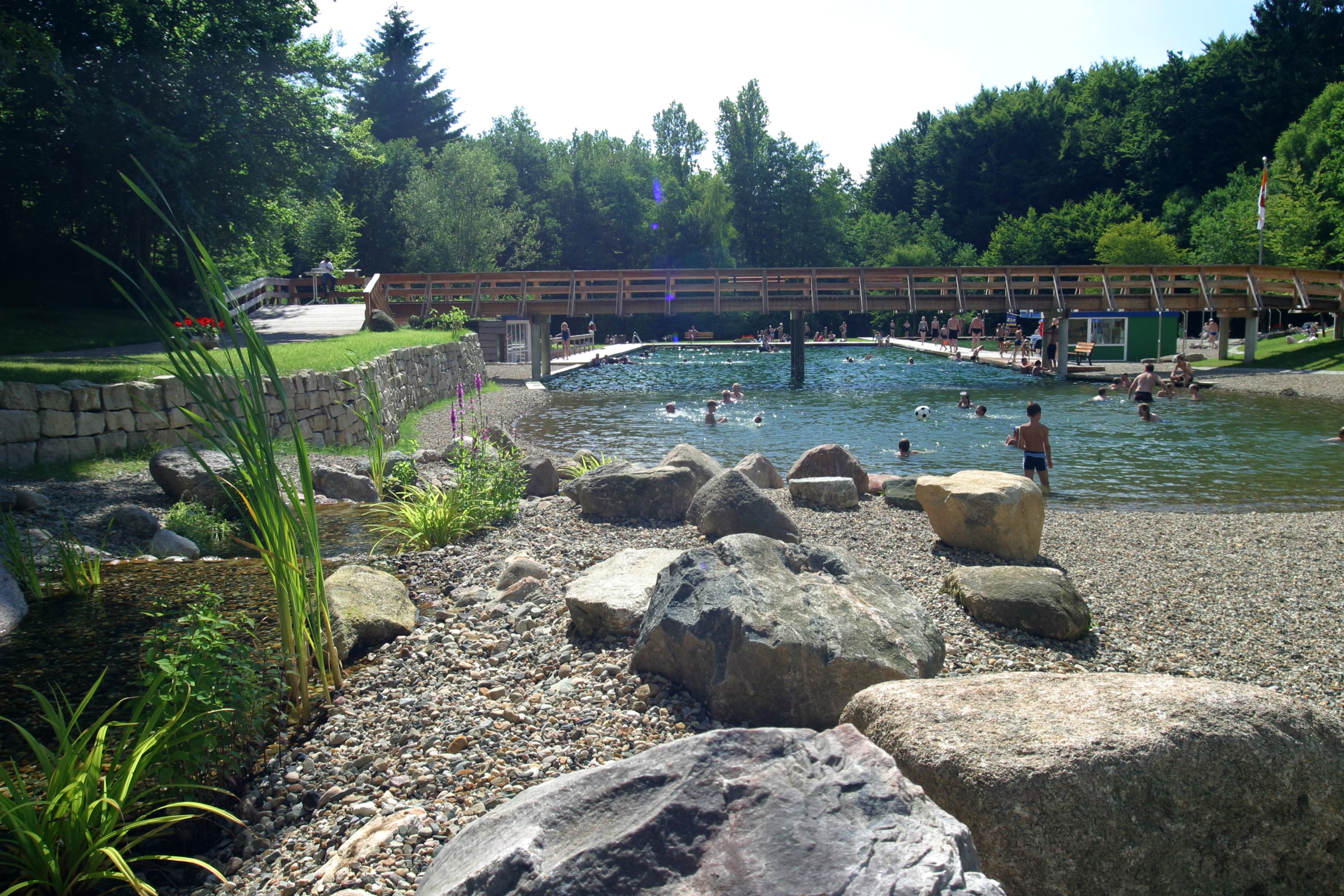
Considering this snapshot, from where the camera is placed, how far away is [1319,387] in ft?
87.6

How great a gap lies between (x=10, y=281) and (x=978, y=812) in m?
25.6

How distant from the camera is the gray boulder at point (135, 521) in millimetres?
7375

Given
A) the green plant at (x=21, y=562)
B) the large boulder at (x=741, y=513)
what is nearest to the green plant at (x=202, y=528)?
the green plant at (x=21, y=562)

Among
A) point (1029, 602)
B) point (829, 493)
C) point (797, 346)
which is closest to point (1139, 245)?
point (797, 346)

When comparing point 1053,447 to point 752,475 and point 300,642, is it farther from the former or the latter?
point 300,642

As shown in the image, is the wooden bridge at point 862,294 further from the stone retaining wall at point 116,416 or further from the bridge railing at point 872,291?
the stone retaining wall at point 116,416

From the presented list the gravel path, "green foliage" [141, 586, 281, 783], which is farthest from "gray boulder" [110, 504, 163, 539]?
"green foliage" [141, 586, 281, 783]

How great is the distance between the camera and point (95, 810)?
116 inches

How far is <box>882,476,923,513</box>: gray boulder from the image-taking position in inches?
411

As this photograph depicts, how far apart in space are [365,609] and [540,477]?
5.16 meters

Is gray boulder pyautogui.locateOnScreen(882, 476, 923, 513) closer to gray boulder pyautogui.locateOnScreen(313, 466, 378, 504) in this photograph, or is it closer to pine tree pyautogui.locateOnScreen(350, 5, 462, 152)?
gray boulder pyautogui.locateOnScreen(313, 466, 378, 504)

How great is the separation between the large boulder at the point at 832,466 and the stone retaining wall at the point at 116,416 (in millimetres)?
6739

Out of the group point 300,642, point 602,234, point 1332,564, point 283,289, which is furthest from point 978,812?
point 602,234

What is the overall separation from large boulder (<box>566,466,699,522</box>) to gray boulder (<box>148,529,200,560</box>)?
3470 millimetres
